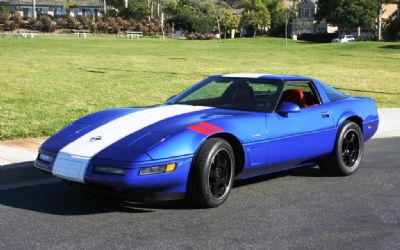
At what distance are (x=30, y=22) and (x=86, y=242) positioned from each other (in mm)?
64212

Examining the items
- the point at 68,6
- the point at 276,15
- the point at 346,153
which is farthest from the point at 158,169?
the point at 276,15

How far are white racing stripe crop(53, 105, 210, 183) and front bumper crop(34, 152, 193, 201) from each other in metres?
0.09

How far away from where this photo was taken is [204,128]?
17.0ft

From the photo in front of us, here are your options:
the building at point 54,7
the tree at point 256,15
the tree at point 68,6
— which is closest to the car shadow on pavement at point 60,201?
the building at point 54,7

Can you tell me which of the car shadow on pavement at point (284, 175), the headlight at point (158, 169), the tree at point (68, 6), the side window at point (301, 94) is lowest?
the car shadow on pavement at point (284, 175)

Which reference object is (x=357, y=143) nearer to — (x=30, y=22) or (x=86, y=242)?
(x=86, y=242)

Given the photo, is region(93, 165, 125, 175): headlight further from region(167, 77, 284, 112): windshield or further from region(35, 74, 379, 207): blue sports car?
region(167, 77, 284, 112): windshield

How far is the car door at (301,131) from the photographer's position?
5875 millimetres

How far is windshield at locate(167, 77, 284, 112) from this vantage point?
20.2ft

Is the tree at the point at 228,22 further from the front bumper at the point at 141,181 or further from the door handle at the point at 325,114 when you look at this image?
the front bumper at the point at 141,181

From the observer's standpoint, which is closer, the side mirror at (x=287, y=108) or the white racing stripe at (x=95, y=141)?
the white racing stripe at (x=95, y=141)

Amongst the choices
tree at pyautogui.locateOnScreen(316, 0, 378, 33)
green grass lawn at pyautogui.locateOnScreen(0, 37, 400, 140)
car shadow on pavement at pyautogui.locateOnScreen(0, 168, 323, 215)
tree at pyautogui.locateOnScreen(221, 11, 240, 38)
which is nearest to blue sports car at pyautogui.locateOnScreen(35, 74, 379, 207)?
car shadow on pavement at pyautogui.locateOnScreen(0, 168, 323, 215)

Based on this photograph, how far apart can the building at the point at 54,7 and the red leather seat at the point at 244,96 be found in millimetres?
100399

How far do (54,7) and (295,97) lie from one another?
354 feet
